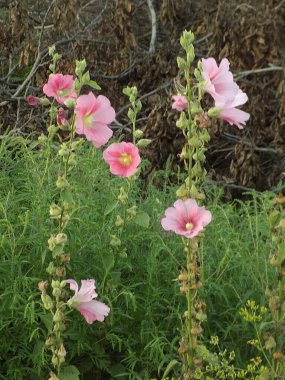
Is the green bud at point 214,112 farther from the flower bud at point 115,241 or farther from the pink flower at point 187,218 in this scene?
the flower bud at point 115,241

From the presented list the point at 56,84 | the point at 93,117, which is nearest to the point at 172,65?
the point at 56,84

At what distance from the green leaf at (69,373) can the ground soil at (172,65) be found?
2775 mm

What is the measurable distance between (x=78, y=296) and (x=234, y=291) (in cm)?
86

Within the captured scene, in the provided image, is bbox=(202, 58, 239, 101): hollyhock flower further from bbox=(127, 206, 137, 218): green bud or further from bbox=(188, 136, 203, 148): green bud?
bbox=(127, 206, 137, 218): green bud

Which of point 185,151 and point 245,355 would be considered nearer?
point 185,151

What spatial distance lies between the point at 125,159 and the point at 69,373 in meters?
0.69

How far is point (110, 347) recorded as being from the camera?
3.59m

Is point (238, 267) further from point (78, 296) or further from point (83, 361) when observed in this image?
point (78, 296)

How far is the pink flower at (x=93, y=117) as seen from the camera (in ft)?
10.2

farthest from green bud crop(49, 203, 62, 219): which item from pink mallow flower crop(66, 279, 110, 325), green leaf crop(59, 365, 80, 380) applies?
green leaf crop(59, 365, 80, 380)

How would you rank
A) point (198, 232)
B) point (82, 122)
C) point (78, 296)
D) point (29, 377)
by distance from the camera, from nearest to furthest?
point (198, 232) < point (78, 296) < point (82, 122) < point (29, 377)

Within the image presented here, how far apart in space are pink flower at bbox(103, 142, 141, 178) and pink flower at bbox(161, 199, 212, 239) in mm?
488

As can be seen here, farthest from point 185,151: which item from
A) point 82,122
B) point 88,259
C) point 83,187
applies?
point 83,187

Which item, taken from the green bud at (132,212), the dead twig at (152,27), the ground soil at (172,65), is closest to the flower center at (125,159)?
the green bud at (132,212)
